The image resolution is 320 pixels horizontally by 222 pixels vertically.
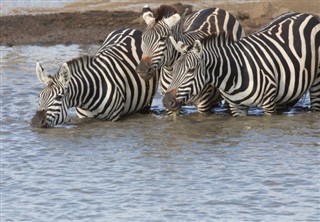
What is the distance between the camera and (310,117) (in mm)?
12664

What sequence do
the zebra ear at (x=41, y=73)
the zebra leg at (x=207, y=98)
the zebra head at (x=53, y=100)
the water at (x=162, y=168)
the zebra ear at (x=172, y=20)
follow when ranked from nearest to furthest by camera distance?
the water at (x=162, y=168)
the zebra head at (x=53, y=100)
the zebra ear at (x=41, y=73)
the zebra ear at (x=172, y=20)
the zebra leg at (x=207, y=98)

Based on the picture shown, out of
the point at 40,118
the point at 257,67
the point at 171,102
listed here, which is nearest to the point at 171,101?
the point at 171,102

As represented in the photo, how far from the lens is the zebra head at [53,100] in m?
12.0

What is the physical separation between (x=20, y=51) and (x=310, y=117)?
789 centimetres

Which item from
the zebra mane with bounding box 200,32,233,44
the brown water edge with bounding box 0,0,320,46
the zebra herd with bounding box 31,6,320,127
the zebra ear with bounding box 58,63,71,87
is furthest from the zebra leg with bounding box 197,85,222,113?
the brown water edge with bounding box 0,0,320,46

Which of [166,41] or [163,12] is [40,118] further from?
[163,12]

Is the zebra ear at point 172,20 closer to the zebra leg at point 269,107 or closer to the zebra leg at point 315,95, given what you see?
the zebra leg at point 269,107

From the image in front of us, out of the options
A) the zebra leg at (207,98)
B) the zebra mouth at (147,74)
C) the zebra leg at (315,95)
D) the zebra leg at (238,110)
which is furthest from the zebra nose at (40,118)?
the zebra leg at (315,95)

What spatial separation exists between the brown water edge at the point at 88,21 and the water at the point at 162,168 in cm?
656

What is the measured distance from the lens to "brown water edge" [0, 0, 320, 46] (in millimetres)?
20328

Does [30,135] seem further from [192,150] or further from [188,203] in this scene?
[188,203]

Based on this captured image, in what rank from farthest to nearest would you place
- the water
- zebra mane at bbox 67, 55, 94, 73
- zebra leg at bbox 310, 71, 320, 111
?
zebra leg at bbox 310, 71, 320, 111
zebra mane at bbox 67, 55, 94, 73
the water

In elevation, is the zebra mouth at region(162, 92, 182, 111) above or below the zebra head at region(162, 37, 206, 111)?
below

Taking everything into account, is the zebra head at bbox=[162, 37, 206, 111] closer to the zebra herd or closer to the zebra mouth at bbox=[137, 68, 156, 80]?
the zebra herd
